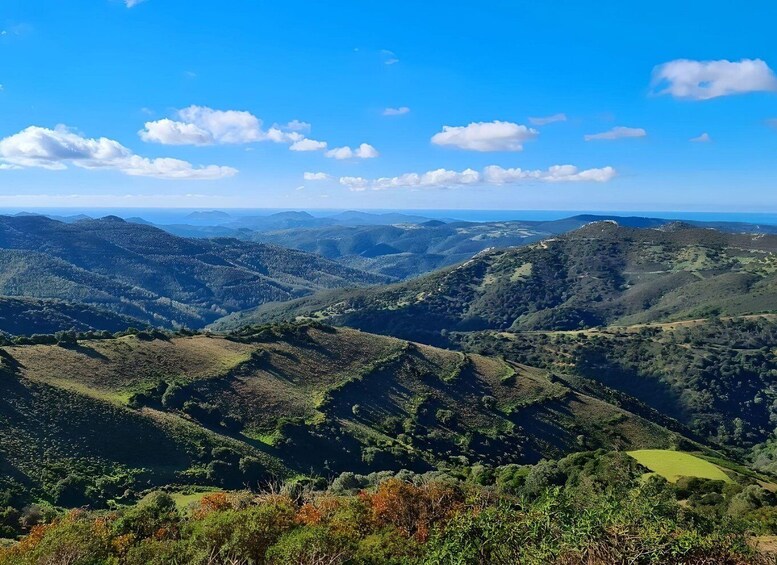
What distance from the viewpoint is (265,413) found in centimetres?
6450

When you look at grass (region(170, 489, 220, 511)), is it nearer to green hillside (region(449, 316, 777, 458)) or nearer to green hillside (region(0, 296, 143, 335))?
green hillside (region(449, 316, 777, 458))

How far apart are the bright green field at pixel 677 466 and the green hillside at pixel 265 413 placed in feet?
47.2

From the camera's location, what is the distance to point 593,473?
43812mm

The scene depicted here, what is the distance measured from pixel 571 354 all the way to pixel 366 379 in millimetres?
87850

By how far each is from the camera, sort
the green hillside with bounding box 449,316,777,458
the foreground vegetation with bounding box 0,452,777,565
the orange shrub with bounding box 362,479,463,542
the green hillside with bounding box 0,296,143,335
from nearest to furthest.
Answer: the foreground vegetation with bounding box 0,452,777,565, the orange shrub with bounding box 362,479,463,542, the green hillside with bounding box 449,316,777,458, the green hillside with bounding box 0,296,143,335

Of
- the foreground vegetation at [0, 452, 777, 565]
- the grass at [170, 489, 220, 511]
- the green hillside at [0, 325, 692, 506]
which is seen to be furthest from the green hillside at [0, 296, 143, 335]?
the foreground vegetation at [0, 452, 777, 565]

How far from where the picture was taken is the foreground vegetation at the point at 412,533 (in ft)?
56.6

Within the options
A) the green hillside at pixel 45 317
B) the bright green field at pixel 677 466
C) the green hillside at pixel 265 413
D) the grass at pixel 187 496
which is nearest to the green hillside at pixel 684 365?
the green hillside at pixel 265 413

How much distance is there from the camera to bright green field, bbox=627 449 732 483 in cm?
4931

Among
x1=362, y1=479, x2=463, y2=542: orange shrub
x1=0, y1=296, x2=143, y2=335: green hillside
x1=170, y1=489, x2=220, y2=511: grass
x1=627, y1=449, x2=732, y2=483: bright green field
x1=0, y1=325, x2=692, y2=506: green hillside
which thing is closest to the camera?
x1=362, y1=479, x2=463, y2=542: orange shrub

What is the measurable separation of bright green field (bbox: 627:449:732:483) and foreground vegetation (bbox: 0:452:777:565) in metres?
17.8

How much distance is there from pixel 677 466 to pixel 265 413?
47.3 metres

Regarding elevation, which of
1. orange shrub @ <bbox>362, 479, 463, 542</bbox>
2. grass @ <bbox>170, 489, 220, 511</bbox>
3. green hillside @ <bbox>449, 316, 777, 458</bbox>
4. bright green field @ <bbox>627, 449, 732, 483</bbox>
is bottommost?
green hillside @ <bbox>449, 316, 777, 458</bbox>

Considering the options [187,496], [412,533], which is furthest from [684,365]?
[412,533]
